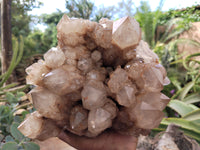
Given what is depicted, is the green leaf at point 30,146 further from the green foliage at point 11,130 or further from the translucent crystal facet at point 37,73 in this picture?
the translucent crystal facet at point 37,73

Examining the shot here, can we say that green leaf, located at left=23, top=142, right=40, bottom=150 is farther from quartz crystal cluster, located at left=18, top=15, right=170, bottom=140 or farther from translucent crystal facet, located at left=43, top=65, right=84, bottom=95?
translucent crystal facet, located at left=43, top=65, right=84, bottom=95

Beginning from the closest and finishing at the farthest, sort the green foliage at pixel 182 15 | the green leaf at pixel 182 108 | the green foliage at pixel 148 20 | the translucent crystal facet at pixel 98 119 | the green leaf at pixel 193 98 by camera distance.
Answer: the translucent crystal facet at pixel 98 119, the green leaf at pixel 182 108, the green leaf at pixel 193 98, the green foliage at pixel 182 15, the green foliage at pixel 148 20

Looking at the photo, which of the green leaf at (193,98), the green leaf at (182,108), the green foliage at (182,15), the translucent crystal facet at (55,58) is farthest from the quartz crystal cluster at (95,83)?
the green foliage at (182,15)

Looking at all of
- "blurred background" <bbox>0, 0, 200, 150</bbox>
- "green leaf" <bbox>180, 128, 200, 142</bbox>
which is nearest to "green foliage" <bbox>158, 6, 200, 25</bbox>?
"blurred background" <bbox>0, 0, 200, 150</bbox>

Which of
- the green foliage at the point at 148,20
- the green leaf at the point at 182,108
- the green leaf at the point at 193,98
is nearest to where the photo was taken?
the green leaf at the point at 182,108

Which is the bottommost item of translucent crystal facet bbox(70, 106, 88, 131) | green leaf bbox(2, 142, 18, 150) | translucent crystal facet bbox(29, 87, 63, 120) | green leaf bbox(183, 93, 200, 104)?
green leaf bbox(183, 93, 200, 104)

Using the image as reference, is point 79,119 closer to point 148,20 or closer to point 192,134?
point 192,134
